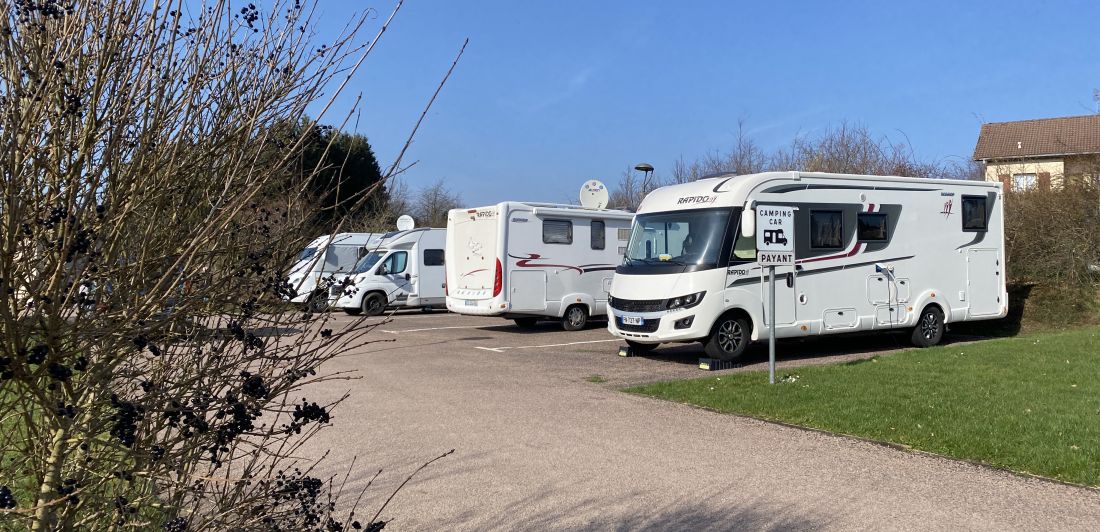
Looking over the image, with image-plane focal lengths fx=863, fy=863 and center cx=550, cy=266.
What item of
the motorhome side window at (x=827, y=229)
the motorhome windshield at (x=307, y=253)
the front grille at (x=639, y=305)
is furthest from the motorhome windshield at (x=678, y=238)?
the motorhome windshield at (x=307, y=253)

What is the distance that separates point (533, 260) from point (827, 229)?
261 inches

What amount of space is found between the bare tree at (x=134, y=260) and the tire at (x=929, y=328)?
13.8m

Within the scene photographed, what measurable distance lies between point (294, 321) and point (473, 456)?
414 cm

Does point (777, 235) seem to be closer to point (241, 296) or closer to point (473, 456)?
point (473, 456)

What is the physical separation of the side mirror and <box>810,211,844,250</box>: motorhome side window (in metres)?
2.08

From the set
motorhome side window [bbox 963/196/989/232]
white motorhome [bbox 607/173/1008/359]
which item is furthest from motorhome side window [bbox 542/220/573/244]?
motorhome side window [bbox 963/196/989/232]

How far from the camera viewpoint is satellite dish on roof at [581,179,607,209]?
19688 mm

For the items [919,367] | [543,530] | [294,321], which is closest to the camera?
[294,321]

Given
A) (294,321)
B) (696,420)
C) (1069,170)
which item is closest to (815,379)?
(696,420)

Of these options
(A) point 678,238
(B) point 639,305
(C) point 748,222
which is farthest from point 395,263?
(C) point 748,222

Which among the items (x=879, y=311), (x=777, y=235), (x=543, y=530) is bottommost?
(x=543, y=530)

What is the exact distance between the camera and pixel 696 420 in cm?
837

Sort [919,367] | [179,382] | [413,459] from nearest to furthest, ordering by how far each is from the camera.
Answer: [179,382] → [413,459] → [919,367]

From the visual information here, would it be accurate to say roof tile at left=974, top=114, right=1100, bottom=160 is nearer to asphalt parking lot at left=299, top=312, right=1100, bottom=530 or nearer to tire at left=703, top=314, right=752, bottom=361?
tire at left=703, top=314, right=752, bottom=361
